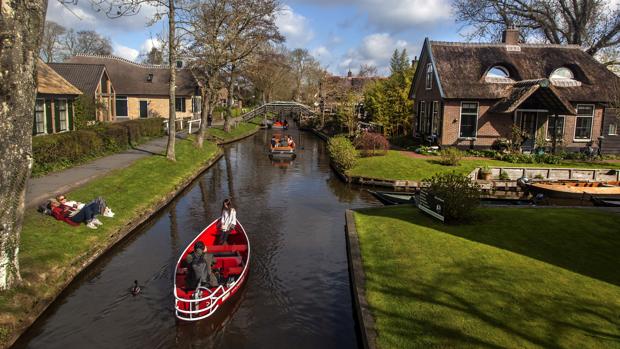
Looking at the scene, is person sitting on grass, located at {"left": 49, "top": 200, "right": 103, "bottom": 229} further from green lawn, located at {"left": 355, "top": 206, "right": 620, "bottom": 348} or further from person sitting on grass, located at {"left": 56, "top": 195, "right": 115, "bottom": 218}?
green lawn, located at {"left": 355, "top": 206, "right": 620, "bottom": 348}

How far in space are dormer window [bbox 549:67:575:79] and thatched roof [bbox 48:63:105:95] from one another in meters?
37.7

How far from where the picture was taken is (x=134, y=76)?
57.0 metres

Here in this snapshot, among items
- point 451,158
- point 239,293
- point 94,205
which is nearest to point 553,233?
point 239,293

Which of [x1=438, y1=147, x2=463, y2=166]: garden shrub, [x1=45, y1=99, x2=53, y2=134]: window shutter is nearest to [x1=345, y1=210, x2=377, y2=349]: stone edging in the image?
[x1=438, y1=147, x2=463, y2=166]: garden shrub

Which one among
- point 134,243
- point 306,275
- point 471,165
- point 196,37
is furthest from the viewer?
point 196,37

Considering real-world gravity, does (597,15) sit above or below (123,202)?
above

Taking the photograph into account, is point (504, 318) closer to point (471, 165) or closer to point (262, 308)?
point (262, 308)

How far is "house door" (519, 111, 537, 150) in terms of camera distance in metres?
33.8

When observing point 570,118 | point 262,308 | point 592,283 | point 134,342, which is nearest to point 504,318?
point 592,283

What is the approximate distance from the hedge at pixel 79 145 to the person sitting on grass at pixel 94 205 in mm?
5765

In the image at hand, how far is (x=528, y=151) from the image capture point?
33.3 metres

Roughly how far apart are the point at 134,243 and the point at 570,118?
102 feet

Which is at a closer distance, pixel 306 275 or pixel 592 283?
pixel 592 283

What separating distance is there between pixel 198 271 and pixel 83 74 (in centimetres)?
3855
